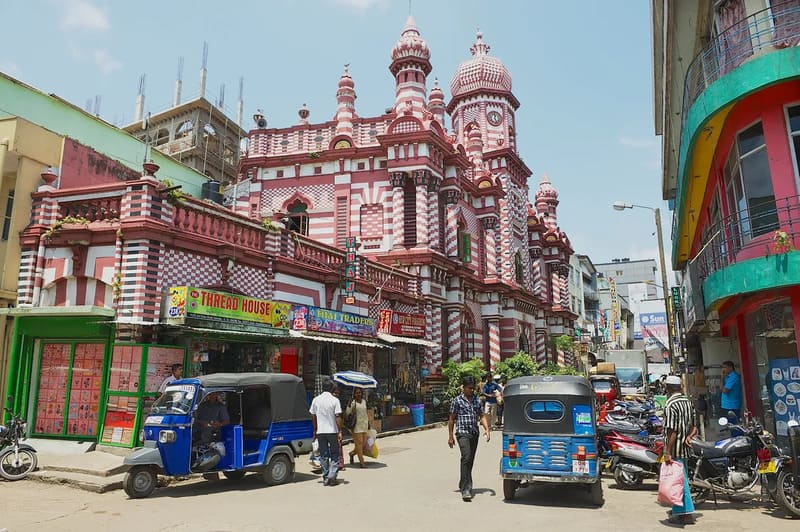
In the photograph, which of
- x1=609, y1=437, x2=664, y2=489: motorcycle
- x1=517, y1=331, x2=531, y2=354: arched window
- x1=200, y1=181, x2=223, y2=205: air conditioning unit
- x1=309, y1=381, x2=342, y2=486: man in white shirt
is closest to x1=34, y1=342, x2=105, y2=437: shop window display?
x1=309, y1=381, x2=342, y2=486: man in white shirt

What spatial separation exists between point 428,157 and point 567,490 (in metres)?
19.8

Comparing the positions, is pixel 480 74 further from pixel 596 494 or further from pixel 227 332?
pixel 596 494

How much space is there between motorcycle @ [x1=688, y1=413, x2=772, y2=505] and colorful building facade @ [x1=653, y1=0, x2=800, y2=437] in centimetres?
249

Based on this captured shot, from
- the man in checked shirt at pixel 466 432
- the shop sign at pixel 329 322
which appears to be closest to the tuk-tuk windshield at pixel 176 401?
the man in checked shirt at pixel 466 432

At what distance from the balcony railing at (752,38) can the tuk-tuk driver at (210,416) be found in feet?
37.9

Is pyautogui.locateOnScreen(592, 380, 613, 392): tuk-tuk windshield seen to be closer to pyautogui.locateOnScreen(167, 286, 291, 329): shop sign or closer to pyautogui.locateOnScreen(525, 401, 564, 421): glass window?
pyautogui.locateOnScreen(167, 286, 291, 329): shop sign

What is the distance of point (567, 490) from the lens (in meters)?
10.0

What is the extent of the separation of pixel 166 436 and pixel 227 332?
460 cm

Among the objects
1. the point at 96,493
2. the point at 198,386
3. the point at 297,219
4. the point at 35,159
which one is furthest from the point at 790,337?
the point at 297,219

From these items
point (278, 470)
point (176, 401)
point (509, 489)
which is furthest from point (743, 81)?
point (176, 401)

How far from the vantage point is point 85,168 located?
16.3m

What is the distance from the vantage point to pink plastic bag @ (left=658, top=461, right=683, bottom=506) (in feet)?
25.3

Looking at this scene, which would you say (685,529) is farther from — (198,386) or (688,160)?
(688,160)

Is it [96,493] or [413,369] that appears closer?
[96,493]
